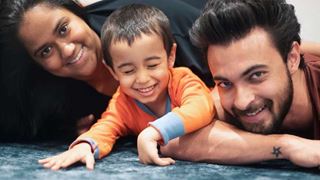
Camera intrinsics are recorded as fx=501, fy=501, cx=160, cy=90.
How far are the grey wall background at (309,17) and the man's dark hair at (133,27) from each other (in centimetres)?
100

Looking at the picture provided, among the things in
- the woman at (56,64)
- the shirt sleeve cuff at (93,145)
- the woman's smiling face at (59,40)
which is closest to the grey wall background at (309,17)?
the woman at (56,64)

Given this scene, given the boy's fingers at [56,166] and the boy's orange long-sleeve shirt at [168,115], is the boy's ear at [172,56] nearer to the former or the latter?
the boy's orange long-sleeve shirt at [168,115]

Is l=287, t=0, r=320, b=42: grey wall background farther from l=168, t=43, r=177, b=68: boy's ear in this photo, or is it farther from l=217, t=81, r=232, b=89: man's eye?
l=217, t=81, r=232, b=89: man's eye

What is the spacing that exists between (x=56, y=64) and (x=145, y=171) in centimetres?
52

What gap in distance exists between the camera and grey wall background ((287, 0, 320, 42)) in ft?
7.16

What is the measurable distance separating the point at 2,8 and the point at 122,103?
1.48 feet

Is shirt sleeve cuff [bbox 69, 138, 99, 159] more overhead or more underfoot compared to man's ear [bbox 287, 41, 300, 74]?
more underfoot

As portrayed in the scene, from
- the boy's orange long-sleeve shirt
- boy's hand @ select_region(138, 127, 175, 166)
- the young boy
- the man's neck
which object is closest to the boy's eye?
the young boy

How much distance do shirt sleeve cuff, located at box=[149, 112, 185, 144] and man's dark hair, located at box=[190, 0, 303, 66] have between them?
0.20m

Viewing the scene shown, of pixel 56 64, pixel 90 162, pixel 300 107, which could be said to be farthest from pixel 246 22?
pixel 56 64

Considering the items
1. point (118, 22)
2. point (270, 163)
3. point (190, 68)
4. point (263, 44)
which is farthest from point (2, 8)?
point (270, 163)

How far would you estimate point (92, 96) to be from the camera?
5.39ft

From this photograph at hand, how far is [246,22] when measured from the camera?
1176 mm

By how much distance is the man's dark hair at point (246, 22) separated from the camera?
1.17 meters
